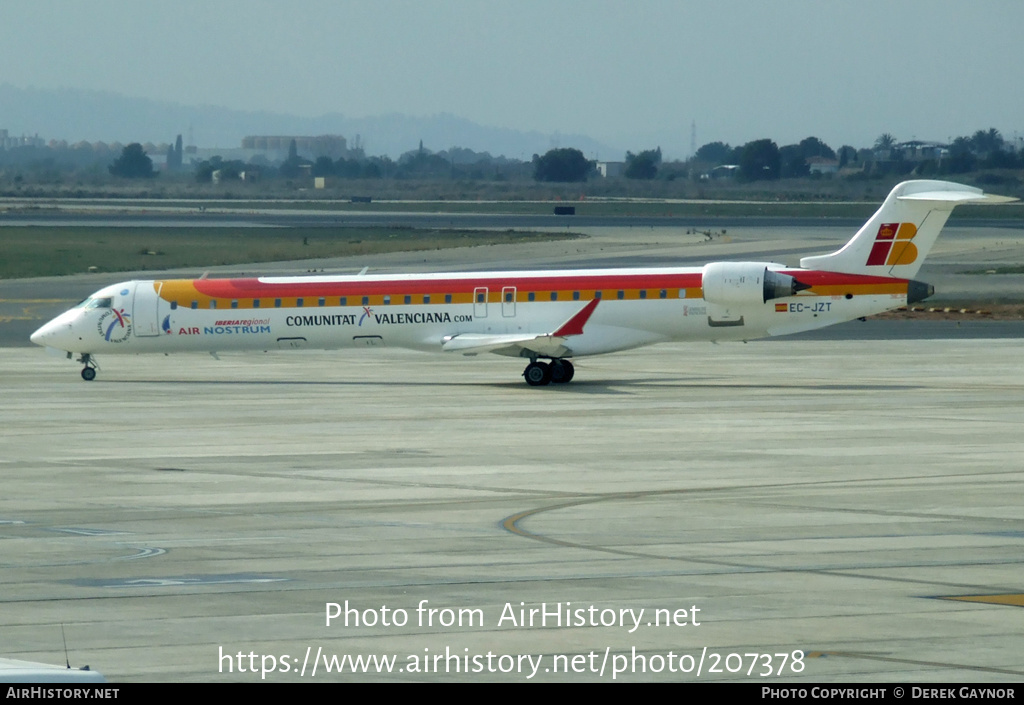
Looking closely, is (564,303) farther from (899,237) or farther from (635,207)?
(635,207)

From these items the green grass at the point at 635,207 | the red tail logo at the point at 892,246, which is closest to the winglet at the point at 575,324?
the red tail logo at the point at 892,246

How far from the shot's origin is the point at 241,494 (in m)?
20.5

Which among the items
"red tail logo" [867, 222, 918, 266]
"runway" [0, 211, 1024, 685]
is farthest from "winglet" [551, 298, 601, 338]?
"red tail logo" [867, 222, 918, 266]

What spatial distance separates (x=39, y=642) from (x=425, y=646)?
10.3ft

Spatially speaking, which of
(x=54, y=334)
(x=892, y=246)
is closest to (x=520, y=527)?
(x=892, y=246)

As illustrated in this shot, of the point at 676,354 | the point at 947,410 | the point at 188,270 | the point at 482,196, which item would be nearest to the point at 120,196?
the point at 482,196

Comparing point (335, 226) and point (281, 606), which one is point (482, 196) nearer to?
point (335, 226)

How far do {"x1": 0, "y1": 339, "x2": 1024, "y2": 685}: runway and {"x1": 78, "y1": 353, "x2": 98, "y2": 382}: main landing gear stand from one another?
14.3ft

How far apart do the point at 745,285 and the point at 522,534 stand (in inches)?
785

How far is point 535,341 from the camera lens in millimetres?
36500

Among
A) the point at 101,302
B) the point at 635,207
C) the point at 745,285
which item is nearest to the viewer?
the point at 745,285

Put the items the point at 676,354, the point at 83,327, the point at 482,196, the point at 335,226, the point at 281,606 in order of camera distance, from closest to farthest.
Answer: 1. the point at 281,606
2. the point at 83,327
3. the point at 676,354
4. the point at 335,226
5. the point at 482,196

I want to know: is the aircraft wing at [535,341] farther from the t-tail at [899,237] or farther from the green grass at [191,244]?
the green grass at [191,244]

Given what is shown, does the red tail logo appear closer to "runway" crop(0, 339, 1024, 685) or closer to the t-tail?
the t-tail
